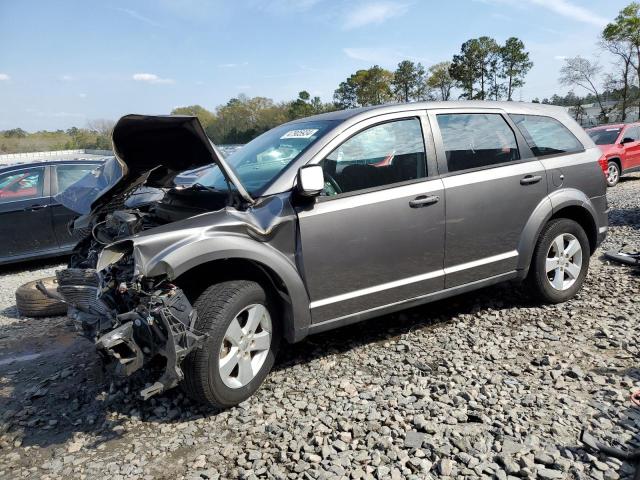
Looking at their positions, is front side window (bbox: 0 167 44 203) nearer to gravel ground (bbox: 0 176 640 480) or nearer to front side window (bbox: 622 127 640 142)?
gravel ground (bbox: 0 176 640 480)

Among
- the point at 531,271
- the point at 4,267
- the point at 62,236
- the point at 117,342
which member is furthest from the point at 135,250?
the point at 4,267

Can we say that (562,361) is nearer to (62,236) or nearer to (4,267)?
(62,236)

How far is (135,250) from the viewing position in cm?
271

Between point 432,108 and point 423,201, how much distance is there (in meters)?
0.85

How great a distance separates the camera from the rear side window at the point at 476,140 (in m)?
3.90

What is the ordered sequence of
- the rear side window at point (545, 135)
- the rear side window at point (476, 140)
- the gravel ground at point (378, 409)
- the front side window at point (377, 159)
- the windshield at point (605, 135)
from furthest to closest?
the windshield at point (605, 135) → the rear side window at point (545, 135) → the rear side window at point (476, 140) → the front side window at point (377, 159) → the gravel ground at point (378, 409)

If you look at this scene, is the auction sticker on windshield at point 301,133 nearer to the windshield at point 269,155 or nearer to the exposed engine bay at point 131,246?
the windshield at point 269,155

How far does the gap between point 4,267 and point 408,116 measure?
686 cm

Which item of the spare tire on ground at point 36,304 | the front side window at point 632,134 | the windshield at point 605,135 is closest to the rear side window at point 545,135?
the spare tire on ground at point 36,304

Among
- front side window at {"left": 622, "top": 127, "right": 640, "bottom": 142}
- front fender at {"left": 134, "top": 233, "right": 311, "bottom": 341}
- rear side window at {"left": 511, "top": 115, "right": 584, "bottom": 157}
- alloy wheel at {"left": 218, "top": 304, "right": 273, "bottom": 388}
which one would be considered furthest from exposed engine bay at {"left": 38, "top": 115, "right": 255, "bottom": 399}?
front side window at {"left": 622, "top": 127, "right": 640, "bottom": 142}

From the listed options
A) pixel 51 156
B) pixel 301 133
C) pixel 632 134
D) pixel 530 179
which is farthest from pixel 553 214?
pixel 51 156

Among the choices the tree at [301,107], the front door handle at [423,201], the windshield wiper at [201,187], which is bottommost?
the front door handle at [423,201]

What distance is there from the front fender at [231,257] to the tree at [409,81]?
57304 millimetres

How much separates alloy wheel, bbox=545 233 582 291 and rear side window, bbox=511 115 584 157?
0.80 meters
